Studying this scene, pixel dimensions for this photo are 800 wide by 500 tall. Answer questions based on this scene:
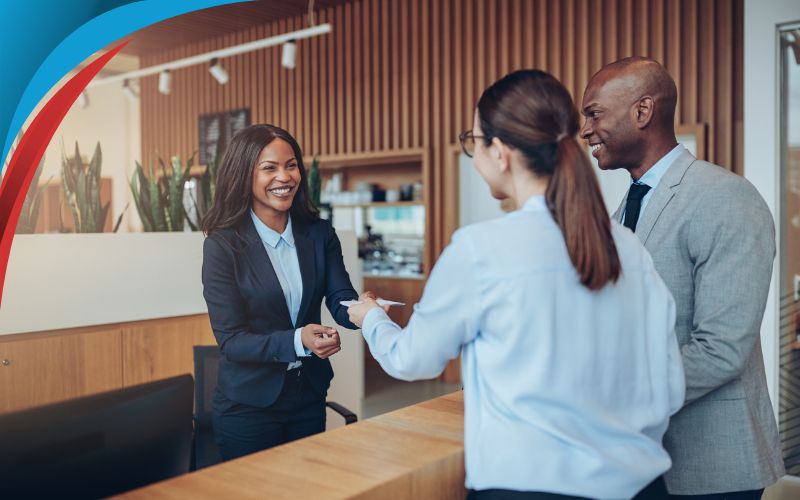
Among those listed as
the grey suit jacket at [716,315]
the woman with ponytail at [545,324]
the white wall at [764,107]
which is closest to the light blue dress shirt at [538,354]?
the woman with ponytail at [545,324]

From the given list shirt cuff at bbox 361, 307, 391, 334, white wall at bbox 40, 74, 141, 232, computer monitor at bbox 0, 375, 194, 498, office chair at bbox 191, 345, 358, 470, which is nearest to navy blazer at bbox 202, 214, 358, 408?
office chair at bbox 191, 345, 358, 470

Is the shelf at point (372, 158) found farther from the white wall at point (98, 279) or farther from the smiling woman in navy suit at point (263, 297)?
the smiling woman in navy suit at point (263, 297)

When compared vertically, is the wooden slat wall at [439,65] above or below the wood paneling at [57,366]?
above

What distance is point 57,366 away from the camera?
244 cm

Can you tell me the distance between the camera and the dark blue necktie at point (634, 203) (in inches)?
73.2

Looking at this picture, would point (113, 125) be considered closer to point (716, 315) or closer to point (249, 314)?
point (249, 314)

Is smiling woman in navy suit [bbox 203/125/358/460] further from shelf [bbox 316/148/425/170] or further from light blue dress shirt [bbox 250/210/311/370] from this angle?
shelf [bbox 316/148/425/170]

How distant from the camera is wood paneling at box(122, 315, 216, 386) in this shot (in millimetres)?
2574

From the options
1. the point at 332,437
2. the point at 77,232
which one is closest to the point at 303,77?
the point at 77,232

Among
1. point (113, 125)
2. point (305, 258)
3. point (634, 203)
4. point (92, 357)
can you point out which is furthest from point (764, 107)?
point (113, 125)

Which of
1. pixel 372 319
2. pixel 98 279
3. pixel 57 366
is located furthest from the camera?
pixel 98 279

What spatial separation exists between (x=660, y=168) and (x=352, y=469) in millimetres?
1062

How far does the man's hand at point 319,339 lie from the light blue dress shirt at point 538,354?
63 cm

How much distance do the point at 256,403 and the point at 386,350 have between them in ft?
2.37
